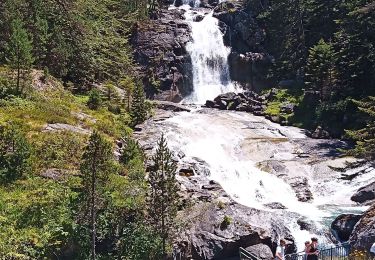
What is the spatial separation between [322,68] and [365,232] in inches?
1220

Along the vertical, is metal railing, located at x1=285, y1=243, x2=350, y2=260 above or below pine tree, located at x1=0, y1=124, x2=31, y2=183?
below

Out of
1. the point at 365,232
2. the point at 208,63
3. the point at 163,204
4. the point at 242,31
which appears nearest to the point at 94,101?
the point at 163,204

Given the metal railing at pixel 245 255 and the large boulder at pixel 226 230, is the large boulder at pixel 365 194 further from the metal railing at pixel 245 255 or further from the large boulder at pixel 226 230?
the metal railing at pixel 245 255

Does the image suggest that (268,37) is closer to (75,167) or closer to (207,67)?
(207,67)

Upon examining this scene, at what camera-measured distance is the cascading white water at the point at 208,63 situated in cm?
6047

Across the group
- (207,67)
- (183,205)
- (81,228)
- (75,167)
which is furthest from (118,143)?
(207,67)

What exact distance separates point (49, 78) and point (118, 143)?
41.5 feet

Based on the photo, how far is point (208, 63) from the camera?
62.2 metres

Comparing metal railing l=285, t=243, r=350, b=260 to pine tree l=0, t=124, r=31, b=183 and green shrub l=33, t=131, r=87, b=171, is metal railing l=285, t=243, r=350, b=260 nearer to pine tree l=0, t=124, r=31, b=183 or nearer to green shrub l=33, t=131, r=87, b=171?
green shrub l=33, t=131, r=87, b=171

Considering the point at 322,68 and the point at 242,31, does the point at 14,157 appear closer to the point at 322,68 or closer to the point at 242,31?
→ the point at 322,68

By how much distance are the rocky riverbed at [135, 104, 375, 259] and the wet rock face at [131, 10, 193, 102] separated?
36.2 feet

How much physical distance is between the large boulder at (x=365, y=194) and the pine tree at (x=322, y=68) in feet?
69.2

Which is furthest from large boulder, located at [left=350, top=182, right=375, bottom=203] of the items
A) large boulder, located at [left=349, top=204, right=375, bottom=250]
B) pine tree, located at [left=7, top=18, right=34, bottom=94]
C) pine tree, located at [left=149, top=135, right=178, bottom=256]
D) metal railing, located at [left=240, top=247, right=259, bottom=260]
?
pine tree, located at [left=7, top=18, right=34, bottom=94]

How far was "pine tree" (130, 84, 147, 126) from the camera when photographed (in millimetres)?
40625
